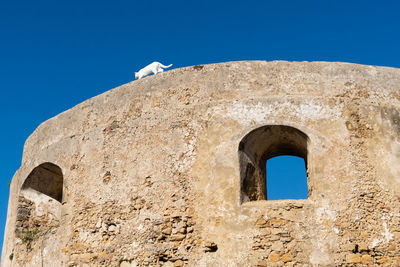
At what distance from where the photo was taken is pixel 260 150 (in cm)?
830

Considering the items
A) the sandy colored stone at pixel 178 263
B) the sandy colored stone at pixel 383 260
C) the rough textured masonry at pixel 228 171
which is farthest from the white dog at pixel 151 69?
the sandy colored stone at pixel 383 260

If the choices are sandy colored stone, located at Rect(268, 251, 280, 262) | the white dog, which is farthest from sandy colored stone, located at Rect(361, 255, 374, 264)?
the white dog

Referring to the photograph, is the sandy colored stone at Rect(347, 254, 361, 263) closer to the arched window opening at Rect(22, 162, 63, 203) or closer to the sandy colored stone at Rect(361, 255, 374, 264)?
the sandy colored stone at Rect(361, 255, 374, 264)

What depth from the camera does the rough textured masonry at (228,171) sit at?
7.12m

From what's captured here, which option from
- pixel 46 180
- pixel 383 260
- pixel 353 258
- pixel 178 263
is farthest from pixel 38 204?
pixel 383 260

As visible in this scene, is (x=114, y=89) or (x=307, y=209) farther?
(x=114, y=89)

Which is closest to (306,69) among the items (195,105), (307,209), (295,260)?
(195,105)

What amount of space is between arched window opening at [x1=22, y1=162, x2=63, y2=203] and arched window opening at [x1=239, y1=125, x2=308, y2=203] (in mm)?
3618

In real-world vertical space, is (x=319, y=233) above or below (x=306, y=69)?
below

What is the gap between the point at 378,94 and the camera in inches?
325

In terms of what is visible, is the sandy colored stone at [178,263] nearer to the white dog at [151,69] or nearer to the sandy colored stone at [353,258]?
the sandy colored stone at [353,258]

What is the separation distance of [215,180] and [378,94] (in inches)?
116

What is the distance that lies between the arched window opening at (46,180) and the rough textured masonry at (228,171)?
50 centimetres

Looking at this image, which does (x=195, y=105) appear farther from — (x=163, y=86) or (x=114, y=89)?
(x=114, y=89)
